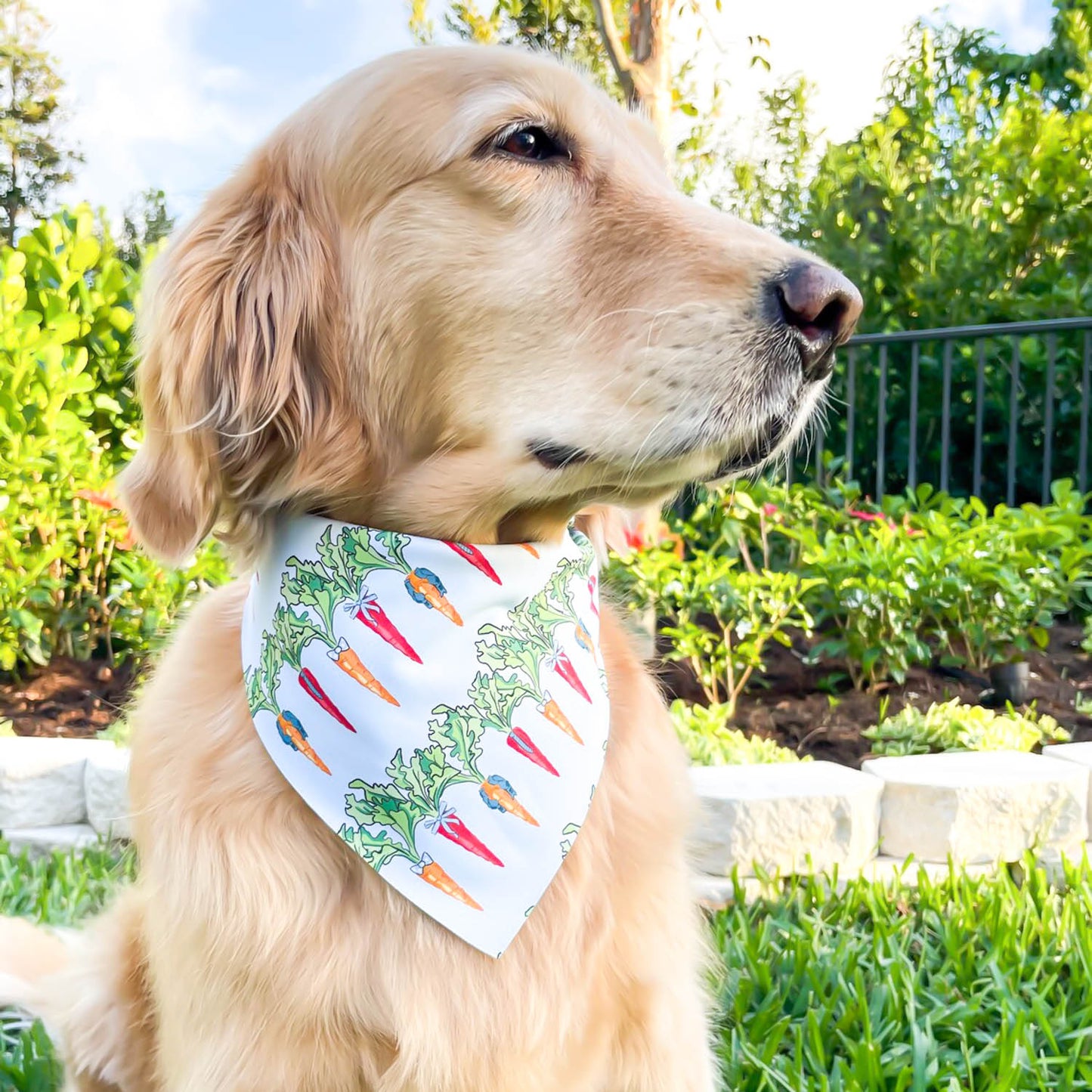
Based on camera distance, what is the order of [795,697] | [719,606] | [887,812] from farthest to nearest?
[795,697] → [719,606] → [887,812]

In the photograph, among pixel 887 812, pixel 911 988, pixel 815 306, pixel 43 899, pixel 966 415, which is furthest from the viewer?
pixel 966 415

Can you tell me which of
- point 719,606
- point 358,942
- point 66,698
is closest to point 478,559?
point 358,942

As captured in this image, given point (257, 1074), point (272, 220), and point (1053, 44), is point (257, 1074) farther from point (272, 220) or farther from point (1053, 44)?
point (1053, 44)

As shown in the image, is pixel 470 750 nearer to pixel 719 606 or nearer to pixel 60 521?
pixel 719 606

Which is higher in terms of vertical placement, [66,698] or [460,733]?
[460,733]

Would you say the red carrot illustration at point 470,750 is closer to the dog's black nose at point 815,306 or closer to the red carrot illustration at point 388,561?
the red carrot illustration at point 388,561

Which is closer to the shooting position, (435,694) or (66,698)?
(435,694)

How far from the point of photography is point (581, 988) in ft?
5.14

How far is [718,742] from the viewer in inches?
128

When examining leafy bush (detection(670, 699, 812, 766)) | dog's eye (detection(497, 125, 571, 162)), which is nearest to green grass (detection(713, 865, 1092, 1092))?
leafy bush (detection(670, 699, 812, 766))

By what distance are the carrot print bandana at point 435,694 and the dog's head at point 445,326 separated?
10 centimetres

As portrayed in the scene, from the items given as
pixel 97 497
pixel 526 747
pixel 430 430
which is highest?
pixel 430 430

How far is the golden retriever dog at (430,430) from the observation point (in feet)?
4.91

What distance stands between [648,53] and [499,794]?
13.1 feet
